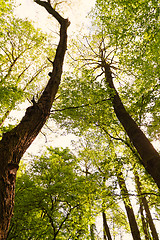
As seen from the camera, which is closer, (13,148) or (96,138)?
(13,148)

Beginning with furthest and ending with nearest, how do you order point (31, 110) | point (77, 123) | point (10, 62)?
point (10, 62)
point (77, 123)
point (31, 110)

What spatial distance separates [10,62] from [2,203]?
1445 cm

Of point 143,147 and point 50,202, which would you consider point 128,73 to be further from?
point 50,202

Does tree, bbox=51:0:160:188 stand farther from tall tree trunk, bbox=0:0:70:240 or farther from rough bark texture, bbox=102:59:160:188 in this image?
tall tree trunk, bbox=0:0:70:240

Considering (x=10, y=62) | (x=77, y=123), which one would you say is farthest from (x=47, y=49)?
(x=77, y=123)

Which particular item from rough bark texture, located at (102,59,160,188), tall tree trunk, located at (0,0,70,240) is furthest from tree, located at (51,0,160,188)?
tall tree trunk, located at (0,0,70,240)

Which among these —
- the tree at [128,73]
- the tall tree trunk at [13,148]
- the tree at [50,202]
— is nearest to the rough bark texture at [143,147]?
the tree at [128,73]

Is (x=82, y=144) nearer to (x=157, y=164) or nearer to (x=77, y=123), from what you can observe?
(x=77, y=123)

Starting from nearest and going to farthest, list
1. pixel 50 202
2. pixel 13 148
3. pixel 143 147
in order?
1. pixel 13 148
2. pixel 143 147
3. pixel 50 202

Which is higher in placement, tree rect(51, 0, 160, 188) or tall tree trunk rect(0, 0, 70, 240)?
tree rect(51, 0, 160, 188)

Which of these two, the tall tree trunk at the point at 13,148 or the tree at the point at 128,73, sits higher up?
the tree at the point at 128,73

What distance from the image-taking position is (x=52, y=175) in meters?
9.94

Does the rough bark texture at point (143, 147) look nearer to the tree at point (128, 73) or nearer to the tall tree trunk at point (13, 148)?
the tree at point (128, 73)

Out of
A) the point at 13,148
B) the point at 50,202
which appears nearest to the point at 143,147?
the point at 13,148
